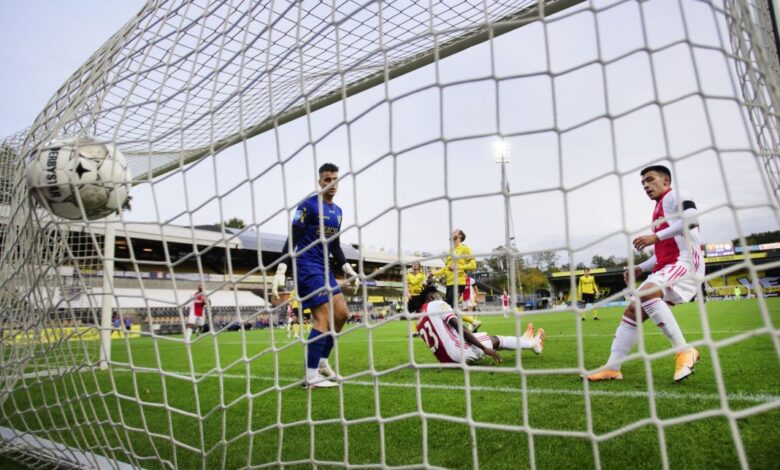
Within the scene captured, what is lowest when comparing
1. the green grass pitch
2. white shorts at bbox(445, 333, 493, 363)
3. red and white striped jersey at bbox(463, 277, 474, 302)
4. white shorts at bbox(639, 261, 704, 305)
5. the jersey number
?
the green grass pitch

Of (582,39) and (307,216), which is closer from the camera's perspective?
(582,39)

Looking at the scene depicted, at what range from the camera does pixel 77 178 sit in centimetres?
233

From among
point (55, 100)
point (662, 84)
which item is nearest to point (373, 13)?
point (662, 84)

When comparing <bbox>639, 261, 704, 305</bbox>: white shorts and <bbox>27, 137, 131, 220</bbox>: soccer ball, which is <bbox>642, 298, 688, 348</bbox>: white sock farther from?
<bbox>27, 137, 131, 220</bbox>: soccer ball

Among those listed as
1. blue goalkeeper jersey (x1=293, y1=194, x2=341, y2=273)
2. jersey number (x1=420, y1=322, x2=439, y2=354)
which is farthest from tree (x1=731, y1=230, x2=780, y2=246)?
blue goalkeeper jersey (x1=293, y1=194, x2=341, y2=273)

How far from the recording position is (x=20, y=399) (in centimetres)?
440

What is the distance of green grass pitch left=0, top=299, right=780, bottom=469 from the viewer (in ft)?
5.52

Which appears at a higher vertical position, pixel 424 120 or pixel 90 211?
pixel 424 120

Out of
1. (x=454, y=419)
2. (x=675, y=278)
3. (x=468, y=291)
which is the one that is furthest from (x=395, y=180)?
(x=468, y=291)

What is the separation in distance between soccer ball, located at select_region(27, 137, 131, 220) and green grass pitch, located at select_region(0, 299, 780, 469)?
2.54ft

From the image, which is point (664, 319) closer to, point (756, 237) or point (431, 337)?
point (756, 237)

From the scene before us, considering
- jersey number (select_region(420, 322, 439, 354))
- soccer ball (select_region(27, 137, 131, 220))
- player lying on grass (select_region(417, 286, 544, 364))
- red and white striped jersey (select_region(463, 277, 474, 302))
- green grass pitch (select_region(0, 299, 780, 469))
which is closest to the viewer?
green grass pitch (select_region(0, 299, 780, 469))

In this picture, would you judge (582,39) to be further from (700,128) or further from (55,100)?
(55,100)

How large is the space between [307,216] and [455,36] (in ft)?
5.67
